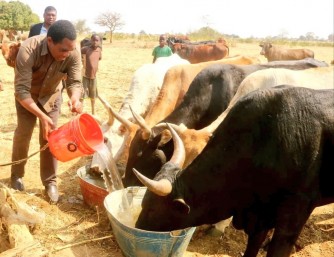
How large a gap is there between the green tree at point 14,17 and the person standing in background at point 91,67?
3661cm

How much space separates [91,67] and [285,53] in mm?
14738

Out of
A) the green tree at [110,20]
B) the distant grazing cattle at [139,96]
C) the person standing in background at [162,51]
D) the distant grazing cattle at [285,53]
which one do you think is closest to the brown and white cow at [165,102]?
the distant grazing cattle at [139,96]

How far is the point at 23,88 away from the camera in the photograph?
4.24 meters

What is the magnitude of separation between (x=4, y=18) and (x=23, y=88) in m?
42.5

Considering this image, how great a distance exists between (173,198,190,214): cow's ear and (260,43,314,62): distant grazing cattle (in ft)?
59.1

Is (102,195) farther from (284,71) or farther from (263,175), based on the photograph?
(284,71)

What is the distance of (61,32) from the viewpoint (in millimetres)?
4176

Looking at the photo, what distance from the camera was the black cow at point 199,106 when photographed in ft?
16.0

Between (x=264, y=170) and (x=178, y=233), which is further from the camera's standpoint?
(x=178, y=233)

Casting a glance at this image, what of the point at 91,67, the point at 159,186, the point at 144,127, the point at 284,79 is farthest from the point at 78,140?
the point at 91,67

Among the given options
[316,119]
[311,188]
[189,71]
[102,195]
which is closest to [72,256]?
[102,195]

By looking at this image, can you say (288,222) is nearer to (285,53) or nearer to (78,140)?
(78,140)

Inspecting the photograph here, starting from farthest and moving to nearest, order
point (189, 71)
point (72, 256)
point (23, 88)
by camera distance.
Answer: point (189, 71) → point (23, 88) → point (72, 256)

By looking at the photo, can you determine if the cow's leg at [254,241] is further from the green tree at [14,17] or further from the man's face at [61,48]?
the green tree at [14,17]
